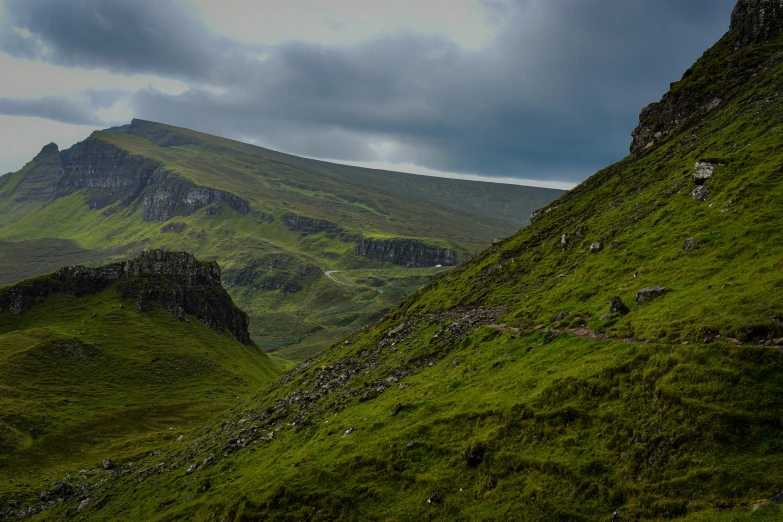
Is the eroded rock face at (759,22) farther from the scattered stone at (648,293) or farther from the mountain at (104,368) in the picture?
the mountain at (104,368)

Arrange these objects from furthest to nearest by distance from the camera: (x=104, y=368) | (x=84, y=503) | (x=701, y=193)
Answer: (x=104, y=368), (x=84, y=503), (x=701, y=193)

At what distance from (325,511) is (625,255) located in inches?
1569

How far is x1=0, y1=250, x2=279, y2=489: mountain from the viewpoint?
94.9m

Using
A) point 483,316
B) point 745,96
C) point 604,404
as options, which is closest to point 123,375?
point 483,316

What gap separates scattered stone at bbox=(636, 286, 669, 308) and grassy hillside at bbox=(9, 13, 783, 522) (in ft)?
0.37

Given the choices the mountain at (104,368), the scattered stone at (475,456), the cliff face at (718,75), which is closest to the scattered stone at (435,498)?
the scattered stone at (475,456)

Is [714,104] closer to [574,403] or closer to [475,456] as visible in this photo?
[574,403]

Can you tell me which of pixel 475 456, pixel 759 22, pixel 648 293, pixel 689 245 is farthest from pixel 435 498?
pixel 759 22

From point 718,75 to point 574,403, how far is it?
103103 millimetres

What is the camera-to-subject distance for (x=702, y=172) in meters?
51.0

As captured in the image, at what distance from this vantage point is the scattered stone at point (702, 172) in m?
50.2

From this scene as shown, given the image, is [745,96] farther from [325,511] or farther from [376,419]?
[325,511]

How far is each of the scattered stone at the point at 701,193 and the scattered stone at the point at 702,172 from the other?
146 centimetres

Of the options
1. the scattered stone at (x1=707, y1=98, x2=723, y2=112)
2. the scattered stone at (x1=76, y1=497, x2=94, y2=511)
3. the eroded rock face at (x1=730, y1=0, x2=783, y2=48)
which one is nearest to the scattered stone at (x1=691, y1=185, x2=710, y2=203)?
the scattered stone at (x1=707, y1=98, x2=723, y2=112)
